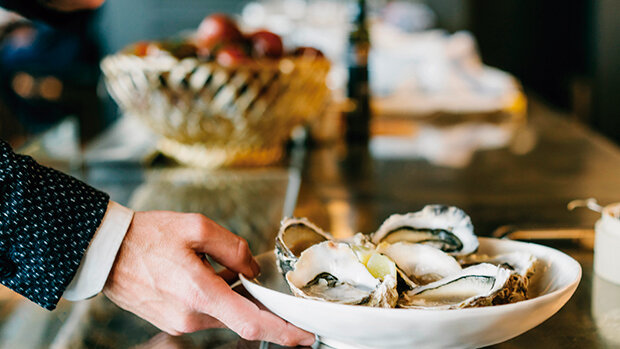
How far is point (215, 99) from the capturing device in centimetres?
132

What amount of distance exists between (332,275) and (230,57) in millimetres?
840

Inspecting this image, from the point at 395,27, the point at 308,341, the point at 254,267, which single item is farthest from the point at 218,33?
the point at 395,27

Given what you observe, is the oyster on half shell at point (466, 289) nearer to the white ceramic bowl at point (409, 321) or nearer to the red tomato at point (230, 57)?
the white ceramic bowl at point (409, 321)

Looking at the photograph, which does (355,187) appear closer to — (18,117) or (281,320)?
(281,320)

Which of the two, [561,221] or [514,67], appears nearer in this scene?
[561,221]

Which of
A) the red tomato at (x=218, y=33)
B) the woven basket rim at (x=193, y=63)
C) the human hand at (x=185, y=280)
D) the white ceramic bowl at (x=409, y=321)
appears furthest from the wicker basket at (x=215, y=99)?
the white ceramic bowl at (x=409, y=321)

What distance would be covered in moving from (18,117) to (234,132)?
3810mm

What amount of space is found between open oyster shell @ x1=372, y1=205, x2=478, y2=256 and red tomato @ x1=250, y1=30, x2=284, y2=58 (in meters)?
0.82

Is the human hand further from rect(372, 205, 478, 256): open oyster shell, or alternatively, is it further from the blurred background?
the blurred background

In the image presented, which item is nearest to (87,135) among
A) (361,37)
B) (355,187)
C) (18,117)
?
(18,117)

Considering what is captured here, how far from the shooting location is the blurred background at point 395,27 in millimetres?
4301

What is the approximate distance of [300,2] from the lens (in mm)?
3812

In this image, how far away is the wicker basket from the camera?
51.5 inches

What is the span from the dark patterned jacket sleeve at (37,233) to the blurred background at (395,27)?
9.65 feet
